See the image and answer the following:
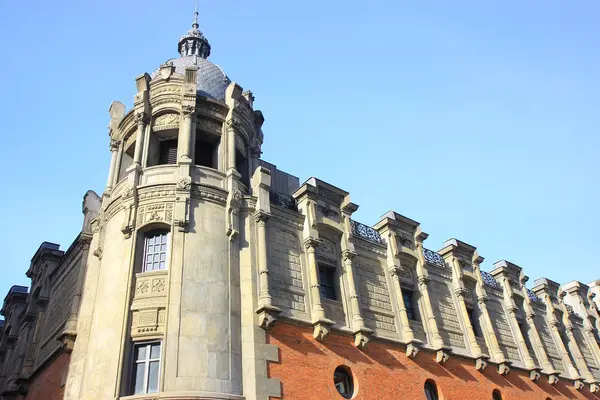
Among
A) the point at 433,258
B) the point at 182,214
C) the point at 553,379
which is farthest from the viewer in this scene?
the point at 553,379

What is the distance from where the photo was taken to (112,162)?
942 inches

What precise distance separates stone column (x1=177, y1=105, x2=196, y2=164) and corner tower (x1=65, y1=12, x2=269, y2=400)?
0.06 metres

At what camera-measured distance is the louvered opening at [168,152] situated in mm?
22739

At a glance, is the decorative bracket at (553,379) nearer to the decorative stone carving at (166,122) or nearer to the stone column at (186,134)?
the stone column at (186,134)

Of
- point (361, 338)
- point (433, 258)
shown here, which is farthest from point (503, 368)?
point (361, 338)

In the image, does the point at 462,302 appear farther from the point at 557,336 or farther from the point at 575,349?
the point at 575,349

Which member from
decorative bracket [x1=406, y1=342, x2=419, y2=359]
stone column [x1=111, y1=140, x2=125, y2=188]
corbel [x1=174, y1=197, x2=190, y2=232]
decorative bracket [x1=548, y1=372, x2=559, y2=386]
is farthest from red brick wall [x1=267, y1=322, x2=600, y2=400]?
stone column [x1=111, y1=140, x2=125, y2=188]

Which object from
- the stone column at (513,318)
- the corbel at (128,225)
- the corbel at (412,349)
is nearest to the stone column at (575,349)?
the stone column at (513,318)

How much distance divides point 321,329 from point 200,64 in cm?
1494

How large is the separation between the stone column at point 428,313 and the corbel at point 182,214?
492 inches

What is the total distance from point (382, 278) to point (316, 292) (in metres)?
5.06

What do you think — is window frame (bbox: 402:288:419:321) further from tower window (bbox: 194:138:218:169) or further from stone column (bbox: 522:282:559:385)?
tower window (bbox: 194:138:218:169)

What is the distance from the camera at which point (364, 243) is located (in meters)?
25.3

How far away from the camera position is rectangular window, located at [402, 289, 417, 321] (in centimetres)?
2526
